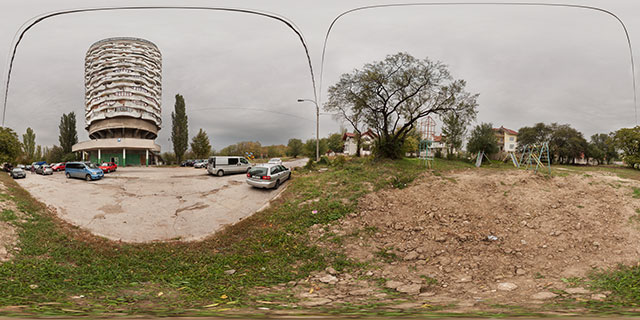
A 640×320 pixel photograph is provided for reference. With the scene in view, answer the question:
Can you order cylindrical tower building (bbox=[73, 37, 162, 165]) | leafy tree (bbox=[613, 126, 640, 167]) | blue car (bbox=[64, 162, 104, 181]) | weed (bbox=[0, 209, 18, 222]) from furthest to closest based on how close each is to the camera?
cylindrical tower building (bbox=[73, 37, 162, 165]) → leafy tree (bbox=[613, 126, 640, 167]) → blue car (bbox=[64, 162, 104, 181]) → weed (bbox=[0, 209, 18, 222])

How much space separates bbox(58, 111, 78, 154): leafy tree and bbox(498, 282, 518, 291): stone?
16.8 m

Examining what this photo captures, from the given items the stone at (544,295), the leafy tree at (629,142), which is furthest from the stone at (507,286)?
the leafy tree at (629,142)

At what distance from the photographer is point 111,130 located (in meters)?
27.8

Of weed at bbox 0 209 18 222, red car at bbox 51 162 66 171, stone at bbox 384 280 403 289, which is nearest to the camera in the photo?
stone at bbox 384 280 403 289

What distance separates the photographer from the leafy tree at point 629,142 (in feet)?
38.2

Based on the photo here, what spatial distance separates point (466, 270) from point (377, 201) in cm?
353

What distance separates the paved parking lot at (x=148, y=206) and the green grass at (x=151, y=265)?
38 cm

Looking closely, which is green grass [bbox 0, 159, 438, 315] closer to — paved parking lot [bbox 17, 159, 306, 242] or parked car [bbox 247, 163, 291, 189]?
paved parking lot [bbox 17, 159, 306, 242]

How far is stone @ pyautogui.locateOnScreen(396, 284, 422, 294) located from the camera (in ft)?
11.9

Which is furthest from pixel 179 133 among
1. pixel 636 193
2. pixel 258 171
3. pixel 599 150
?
pixel 599 150

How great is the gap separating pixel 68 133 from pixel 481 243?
17.7 metres

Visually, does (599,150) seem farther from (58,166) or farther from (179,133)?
(58,166)

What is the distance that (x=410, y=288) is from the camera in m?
3.71

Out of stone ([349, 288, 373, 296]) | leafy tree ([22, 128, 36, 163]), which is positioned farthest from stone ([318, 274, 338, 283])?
leafy tree ([22, 128, 36, 163])
